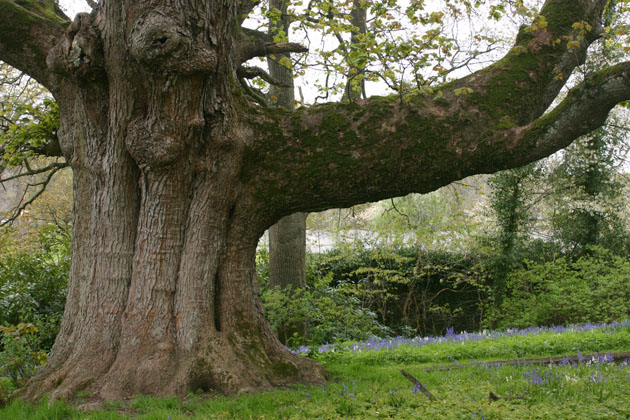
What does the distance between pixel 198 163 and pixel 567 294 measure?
11.2m

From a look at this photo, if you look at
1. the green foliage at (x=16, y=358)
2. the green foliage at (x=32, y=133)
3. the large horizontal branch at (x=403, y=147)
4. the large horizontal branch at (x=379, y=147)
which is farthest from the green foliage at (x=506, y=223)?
the green foliage at (x=16, y=358)

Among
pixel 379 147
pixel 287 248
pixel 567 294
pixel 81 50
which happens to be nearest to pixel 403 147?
pixel 379 147

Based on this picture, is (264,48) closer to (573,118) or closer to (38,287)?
(573,118)

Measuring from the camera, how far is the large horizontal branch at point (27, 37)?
19.7 feet

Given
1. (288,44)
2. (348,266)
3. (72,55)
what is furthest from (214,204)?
(348,266)

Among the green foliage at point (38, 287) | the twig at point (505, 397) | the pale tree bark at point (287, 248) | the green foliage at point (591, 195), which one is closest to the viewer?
the twig at point (505, 397)

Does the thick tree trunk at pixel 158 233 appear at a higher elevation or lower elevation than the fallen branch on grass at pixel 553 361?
higher

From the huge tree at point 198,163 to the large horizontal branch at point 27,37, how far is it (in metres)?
0.02

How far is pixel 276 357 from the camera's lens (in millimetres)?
5914

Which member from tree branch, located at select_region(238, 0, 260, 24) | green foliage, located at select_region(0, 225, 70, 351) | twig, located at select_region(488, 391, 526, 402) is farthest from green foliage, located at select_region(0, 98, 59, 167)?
twig, located at select_region(488, 391, 526, 402)

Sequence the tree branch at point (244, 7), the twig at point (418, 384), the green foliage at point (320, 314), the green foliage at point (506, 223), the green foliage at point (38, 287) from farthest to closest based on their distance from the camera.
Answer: the green foliage at point (506, 223), the green foliage at point (38, 287), the green foliage at point (320, 314), the tree branch at point (244, 7), the twig at point (418, 384)

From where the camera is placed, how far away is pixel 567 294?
526 inches

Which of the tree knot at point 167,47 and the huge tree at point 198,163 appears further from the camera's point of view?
the huge tree at point 198,163

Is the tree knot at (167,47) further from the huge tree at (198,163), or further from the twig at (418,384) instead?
the twig at (418,384)
